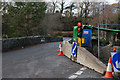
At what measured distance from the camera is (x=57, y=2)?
55312 mm

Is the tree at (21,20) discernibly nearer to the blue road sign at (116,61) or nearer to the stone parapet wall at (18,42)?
the stone parapet wall at (18,42)

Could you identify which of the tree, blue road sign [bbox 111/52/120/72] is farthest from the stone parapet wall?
blue road sign [bbox 111/52/120/72]

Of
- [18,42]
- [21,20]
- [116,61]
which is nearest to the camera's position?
[116,61]

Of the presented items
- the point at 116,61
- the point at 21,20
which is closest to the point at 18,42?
the point at 21,20

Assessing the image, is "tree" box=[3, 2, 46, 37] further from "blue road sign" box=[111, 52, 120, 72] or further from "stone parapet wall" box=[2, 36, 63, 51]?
"blue road sign" box=[111, 52, 120, 72]

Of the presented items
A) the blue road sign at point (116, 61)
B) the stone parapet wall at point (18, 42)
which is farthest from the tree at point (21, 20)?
the blue road sign at point (116, 61)

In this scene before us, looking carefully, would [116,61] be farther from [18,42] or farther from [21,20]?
[21,20]

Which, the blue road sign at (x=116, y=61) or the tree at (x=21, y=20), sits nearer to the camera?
the blue road sign at (x=116, y=61)

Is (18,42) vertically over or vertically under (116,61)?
over

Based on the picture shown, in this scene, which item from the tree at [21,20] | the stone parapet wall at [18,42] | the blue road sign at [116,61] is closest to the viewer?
the blue road sign at [116,61]

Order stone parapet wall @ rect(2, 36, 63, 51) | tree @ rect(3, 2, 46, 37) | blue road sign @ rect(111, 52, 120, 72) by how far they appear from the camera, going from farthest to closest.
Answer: tree @ rect(3, 2, 46, 37), stone parapet wall @ rect(2, 36, 63, 51), blue road sign @ rect(111, 52, 120, 72)

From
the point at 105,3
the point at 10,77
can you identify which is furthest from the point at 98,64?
the point at 105,3

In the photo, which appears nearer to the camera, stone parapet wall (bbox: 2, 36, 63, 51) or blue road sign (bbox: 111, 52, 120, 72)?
blue road sign (bbox: 111, 52, 120, 72)

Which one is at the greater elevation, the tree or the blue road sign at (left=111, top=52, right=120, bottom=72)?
the tree
